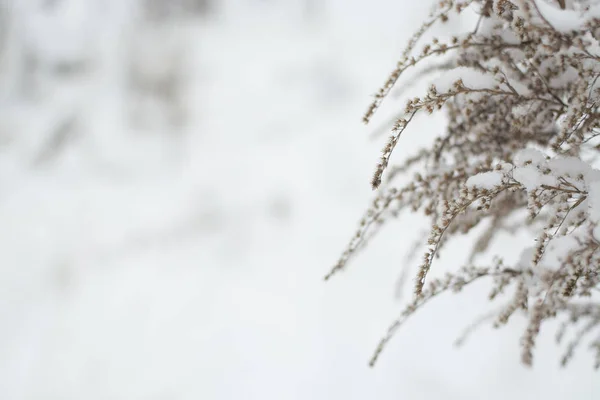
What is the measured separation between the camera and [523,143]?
1031mm

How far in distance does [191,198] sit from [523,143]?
2770 mm

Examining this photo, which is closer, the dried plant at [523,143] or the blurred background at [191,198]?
the dried plant at [523,143]

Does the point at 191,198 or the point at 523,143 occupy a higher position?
the point at 523,143

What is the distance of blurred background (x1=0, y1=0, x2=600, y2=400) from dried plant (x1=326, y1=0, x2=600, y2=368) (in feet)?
6.13

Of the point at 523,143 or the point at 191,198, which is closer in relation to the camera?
the point at 523,143

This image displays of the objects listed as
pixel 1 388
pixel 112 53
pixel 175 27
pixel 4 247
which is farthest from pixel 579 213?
pixel 1 388

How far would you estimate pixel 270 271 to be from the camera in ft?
11.0

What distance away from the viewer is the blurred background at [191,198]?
308cm

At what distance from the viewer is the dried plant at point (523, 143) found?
739mm

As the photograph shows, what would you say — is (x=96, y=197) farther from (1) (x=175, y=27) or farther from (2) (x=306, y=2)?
(2) (x=306, y=2)

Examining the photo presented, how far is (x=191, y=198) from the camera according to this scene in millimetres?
3535

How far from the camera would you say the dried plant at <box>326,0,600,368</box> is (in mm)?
739

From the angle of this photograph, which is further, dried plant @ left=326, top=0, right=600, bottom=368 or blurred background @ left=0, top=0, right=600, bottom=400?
blurred background @ left=0, top=0, right=600, bottom=400

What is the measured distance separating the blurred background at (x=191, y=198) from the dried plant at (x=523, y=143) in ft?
6.13
